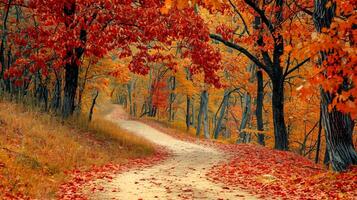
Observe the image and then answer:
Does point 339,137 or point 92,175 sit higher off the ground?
point 339,137

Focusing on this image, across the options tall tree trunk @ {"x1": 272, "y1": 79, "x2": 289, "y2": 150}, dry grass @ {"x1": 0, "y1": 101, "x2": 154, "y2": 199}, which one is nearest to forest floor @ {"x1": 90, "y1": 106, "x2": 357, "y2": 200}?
dry grass @ {"x1": 0, "y1": 101, "x2": 154, "y2": 199}

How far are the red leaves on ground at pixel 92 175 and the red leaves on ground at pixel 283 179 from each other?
318 cm

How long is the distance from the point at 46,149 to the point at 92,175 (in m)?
2.13

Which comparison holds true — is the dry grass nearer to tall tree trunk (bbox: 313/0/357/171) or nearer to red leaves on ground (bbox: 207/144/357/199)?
red leaves on ground (bbox: 207/144/357/199)

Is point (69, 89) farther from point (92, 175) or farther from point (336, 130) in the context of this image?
point (336, 130)

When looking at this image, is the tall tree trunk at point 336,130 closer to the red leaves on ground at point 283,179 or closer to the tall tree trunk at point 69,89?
the red leaves on ground at point 283,179

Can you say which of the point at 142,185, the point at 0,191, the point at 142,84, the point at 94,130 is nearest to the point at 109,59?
the point at 94,130

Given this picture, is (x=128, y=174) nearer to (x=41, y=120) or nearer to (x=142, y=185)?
(x=142, y=185)

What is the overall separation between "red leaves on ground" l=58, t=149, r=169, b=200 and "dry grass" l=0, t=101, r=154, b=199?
0.29 m

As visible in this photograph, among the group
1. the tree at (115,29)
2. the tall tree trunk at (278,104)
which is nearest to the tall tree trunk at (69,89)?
the tree at (115,29)

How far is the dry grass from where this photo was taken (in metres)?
9.41

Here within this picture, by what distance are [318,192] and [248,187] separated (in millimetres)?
1907

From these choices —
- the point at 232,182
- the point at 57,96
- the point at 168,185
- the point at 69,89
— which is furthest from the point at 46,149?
the point at 57,96

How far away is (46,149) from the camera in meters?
12.5
